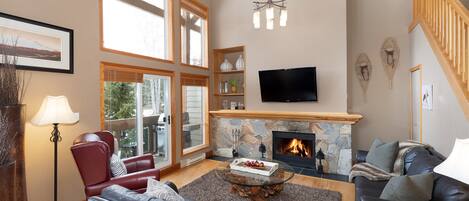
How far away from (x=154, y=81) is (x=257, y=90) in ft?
7.25

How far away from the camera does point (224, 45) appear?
566 centimetres

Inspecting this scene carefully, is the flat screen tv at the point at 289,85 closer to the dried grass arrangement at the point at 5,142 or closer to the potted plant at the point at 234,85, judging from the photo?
the potted plant at the point at 234,85

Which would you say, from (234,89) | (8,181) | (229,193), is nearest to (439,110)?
(229,193)

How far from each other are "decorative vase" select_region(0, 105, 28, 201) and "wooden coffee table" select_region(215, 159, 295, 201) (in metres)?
2.07

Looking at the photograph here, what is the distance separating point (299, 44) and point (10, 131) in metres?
4.55

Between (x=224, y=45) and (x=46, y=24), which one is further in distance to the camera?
(x=224, y=45)

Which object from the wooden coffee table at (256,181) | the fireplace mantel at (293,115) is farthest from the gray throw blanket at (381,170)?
the fireplace mantel at (293,115)

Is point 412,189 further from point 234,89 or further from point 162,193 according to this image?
point 234,89

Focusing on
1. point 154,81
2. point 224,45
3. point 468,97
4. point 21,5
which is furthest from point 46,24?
point 468,97

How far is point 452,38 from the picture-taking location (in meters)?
2.63

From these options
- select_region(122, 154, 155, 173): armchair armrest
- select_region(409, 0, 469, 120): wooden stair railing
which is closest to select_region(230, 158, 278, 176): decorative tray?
select_region(122, 154, 155, 173): armchair armrest

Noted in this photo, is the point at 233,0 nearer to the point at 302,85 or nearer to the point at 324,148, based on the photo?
the point at 302,85

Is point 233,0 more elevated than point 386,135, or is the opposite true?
point 233,0

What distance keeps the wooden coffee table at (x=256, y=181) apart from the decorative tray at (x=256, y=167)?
58 mm
